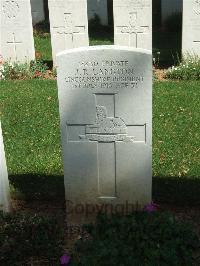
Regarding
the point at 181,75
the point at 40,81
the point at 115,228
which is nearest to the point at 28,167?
the point at 115,228

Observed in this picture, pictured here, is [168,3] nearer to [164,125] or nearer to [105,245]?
[164,125]

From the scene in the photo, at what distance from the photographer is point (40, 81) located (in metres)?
9.63

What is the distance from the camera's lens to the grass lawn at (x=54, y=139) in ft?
16.6

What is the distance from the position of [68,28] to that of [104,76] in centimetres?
689

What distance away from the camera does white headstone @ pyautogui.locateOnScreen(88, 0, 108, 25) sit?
736 inches

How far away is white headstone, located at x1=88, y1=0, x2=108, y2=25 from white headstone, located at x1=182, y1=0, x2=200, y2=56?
8777mm

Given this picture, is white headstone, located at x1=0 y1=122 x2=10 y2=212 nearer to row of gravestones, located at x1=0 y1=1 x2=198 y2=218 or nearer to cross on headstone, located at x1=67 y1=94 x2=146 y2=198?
row of gravestones, located at x1=0 y1=1 x2=198 y2=218

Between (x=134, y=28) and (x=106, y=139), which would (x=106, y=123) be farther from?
(x=134, y=28)

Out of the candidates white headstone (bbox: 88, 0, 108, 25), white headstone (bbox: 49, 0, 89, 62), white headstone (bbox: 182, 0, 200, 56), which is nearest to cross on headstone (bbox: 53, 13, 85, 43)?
white headstone (bbox: 49, 0, 89, 62)

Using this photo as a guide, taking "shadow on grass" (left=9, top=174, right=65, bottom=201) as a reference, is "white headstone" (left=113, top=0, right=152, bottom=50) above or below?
above

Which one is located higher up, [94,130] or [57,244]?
[94,130]

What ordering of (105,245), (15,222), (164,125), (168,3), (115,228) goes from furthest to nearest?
(168,3)
(164,125)
(15,222)
(115,228)
(105,245)

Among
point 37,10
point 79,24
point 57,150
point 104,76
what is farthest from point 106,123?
point 37,10

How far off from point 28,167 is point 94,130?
1657 millimetres
